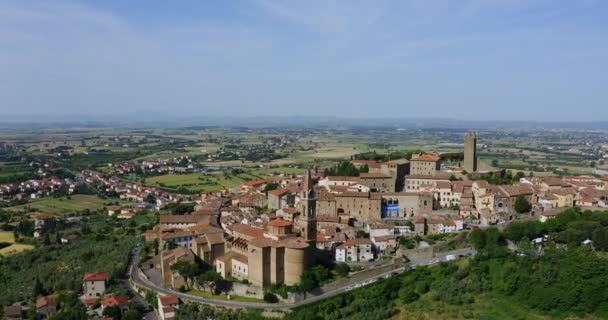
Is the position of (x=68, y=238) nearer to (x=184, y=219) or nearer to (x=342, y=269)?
(x=184, y=219)

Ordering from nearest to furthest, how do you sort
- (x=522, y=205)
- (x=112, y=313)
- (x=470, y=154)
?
1. (x=112, y=313)
2. (x=522, y=205)
3. (x=470, y=154)

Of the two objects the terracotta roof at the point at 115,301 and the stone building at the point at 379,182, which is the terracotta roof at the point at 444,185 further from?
the terracotta roof at the point at 115,301

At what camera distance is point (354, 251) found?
130 ft

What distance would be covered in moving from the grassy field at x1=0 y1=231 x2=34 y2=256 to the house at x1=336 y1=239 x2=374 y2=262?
116 feet


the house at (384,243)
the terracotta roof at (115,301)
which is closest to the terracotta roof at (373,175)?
the house at (384,243)

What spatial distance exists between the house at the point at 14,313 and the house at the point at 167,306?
1009 cm

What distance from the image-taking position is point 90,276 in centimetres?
4009

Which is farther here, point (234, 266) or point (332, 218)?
point (332, 218)

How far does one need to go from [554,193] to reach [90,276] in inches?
1546

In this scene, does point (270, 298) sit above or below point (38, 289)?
above

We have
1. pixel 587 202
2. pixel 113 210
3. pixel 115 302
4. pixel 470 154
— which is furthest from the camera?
pixel 113 210

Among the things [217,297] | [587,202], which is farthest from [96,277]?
[587,202]

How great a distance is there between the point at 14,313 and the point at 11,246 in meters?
24.0

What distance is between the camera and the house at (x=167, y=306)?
33.5 m
